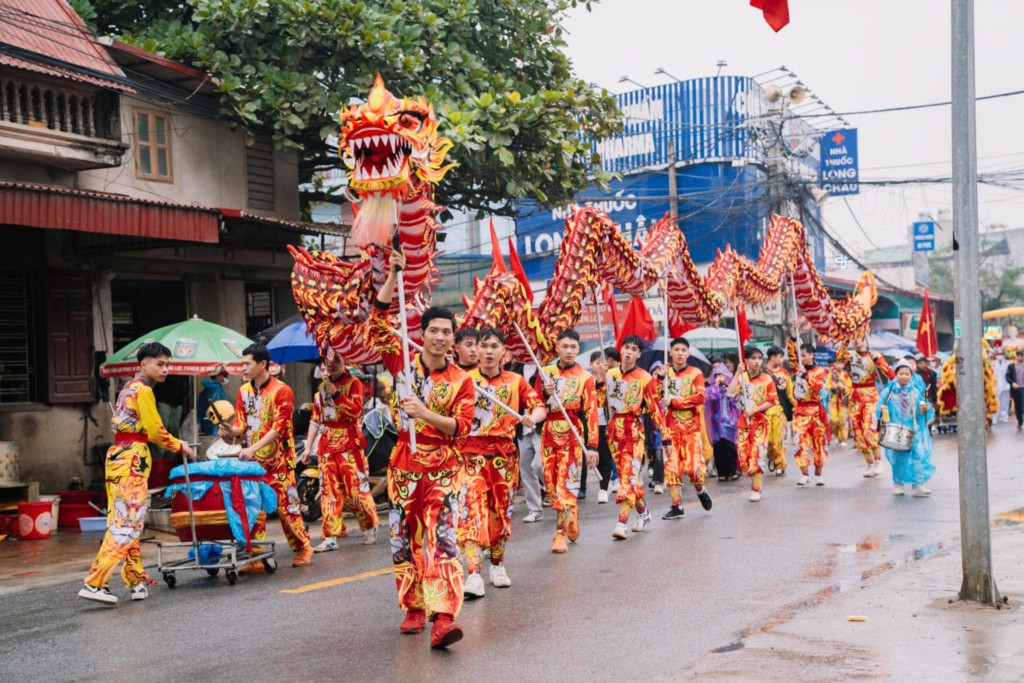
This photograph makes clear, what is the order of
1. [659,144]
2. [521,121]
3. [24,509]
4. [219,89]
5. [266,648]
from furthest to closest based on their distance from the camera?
[659,144] → [521,121] → [219,89] → [24,509] → [266,648]

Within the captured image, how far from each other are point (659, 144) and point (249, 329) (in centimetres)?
1856

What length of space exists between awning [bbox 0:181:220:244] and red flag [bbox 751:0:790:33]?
25.0ft

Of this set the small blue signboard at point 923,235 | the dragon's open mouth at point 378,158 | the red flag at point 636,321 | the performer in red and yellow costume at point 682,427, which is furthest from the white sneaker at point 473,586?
the small blue signboard at point 923,235

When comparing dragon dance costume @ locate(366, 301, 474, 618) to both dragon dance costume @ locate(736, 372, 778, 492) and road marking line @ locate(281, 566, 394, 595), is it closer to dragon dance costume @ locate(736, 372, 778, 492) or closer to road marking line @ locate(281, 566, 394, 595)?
road marking line @ locate(281, 566, 394, 595)

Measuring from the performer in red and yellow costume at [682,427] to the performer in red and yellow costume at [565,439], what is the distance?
1.23 m

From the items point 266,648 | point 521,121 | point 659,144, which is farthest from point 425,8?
point 659,144

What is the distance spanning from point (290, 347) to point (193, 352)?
1.35 metres

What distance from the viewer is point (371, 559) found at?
33.6 ft

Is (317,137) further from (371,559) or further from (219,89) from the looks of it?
(371,559)

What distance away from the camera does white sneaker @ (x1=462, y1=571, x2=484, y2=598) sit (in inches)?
317

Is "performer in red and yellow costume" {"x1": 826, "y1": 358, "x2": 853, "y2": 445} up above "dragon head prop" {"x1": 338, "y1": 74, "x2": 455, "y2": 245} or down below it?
below

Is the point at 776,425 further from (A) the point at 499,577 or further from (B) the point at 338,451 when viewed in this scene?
(A) the point at 499,577

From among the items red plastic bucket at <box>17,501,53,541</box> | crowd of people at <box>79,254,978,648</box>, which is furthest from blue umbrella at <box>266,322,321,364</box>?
red plastic bucket at <box>17,501,53,541</box>

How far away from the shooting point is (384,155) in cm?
710
